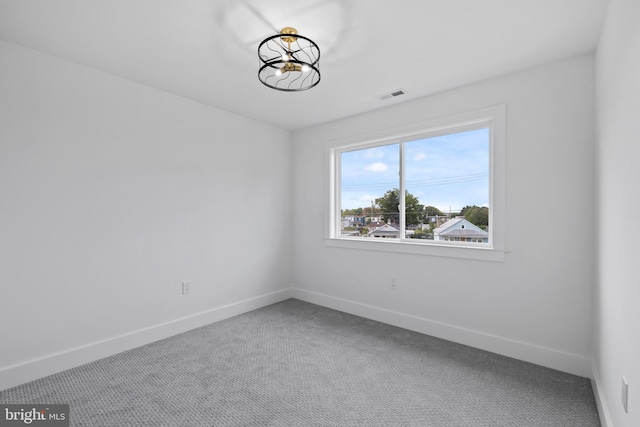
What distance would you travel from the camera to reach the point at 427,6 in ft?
5.84

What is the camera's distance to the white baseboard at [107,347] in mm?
2168

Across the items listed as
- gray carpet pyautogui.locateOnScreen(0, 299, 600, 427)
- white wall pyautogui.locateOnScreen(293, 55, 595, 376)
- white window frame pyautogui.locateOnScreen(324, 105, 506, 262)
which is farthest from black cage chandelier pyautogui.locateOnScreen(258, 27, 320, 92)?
gray carpet pyautogui.locateOnScreen(0, 299, 600, 427)

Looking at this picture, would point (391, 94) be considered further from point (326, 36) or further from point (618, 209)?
point (618, 209)

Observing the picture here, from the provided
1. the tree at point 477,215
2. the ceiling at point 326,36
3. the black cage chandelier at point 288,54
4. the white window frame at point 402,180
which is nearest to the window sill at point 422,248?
the white window frame at point 402,180

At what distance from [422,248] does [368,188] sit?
3.40 ft

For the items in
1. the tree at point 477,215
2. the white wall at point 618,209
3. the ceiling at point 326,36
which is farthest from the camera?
the tree at point 477,215

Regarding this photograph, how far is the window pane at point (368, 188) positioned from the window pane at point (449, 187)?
0.69 feet

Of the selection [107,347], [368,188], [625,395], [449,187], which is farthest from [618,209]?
[107,347]

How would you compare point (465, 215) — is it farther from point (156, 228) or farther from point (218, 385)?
point (156, 228)

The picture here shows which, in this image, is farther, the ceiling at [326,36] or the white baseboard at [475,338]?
the white baseboard at [475,338]

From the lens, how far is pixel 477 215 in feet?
9.52

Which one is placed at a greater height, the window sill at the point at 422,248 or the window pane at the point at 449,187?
the window pane at the point at 449,187

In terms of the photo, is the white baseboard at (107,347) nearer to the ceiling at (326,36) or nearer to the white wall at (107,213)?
the white wall at (107,213)

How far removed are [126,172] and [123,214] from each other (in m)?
0.37
